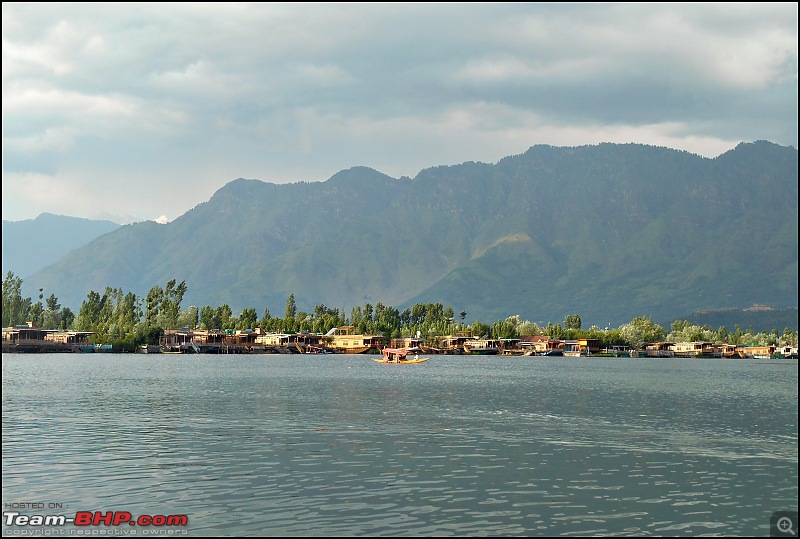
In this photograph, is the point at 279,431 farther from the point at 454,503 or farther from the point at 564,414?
the point at 564,414

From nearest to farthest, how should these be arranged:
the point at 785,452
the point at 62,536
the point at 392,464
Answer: the point at 62,536, the point at 392,464, the point at 785,452

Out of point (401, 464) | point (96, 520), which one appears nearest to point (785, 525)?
point (401, 464)

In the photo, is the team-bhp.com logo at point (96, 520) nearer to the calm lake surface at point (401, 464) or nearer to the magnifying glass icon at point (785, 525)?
the calm lake surface at point (401, 464)

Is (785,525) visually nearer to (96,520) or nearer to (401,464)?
(401,464)

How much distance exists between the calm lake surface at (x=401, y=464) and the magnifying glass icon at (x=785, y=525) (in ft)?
2.28

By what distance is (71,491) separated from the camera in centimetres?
3919

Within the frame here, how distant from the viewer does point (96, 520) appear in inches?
1348

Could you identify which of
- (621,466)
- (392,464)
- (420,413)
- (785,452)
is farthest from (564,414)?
(392,464)

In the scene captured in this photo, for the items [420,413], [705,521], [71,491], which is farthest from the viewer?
[420,413]

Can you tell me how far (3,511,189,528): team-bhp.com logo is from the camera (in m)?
33.7

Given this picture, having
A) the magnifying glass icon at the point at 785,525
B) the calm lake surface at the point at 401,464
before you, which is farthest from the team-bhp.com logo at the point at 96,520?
the magnifying glass icon at the point at 785,525

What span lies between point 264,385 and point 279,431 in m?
57.8

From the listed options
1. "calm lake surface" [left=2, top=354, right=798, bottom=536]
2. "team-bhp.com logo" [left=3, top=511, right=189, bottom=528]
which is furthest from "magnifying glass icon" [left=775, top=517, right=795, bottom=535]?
"team-bhp.com logo" [left=3, top=511, right=189, bottom=528]

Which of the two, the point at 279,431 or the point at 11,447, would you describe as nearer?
the point at 11,447
